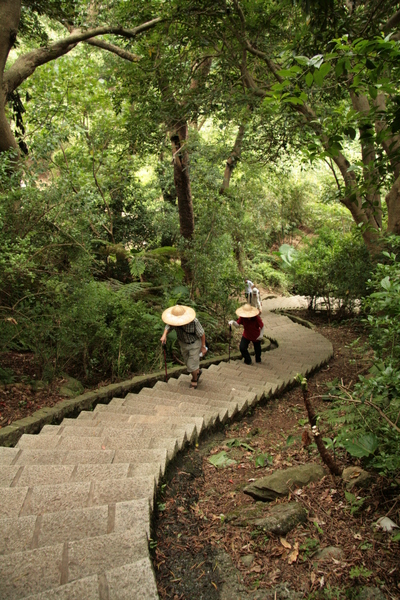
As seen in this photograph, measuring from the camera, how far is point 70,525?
90.7 inches

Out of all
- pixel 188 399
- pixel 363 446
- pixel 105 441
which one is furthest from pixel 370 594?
pixel 188 399

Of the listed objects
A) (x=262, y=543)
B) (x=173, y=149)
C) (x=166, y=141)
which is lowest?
(x=262, y=543)

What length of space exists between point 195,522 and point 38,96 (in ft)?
33.0

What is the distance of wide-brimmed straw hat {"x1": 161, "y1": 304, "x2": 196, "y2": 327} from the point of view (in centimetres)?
555

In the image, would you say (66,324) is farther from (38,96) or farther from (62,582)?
(38,96)

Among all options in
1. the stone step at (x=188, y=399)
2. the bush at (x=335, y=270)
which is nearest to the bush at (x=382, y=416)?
the stone step at (x=188, y=399)

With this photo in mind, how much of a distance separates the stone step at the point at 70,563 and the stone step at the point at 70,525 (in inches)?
5.4

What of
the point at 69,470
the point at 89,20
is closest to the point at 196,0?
the point at 89,20

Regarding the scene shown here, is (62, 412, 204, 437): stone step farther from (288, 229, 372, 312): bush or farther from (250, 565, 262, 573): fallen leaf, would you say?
(288, 229, 372, 312): bush

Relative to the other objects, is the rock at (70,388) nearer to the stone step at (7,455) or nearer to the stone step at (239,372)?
the stone step at (7,455)

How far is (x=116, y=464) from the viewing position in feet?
9.92

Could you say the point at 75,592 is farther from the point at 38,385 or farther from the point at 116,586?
the point at 38,385

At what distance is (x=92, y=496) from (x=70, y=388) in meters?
3.03

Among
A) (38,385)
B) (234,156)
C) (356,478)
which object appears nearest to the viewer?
(356,478)
